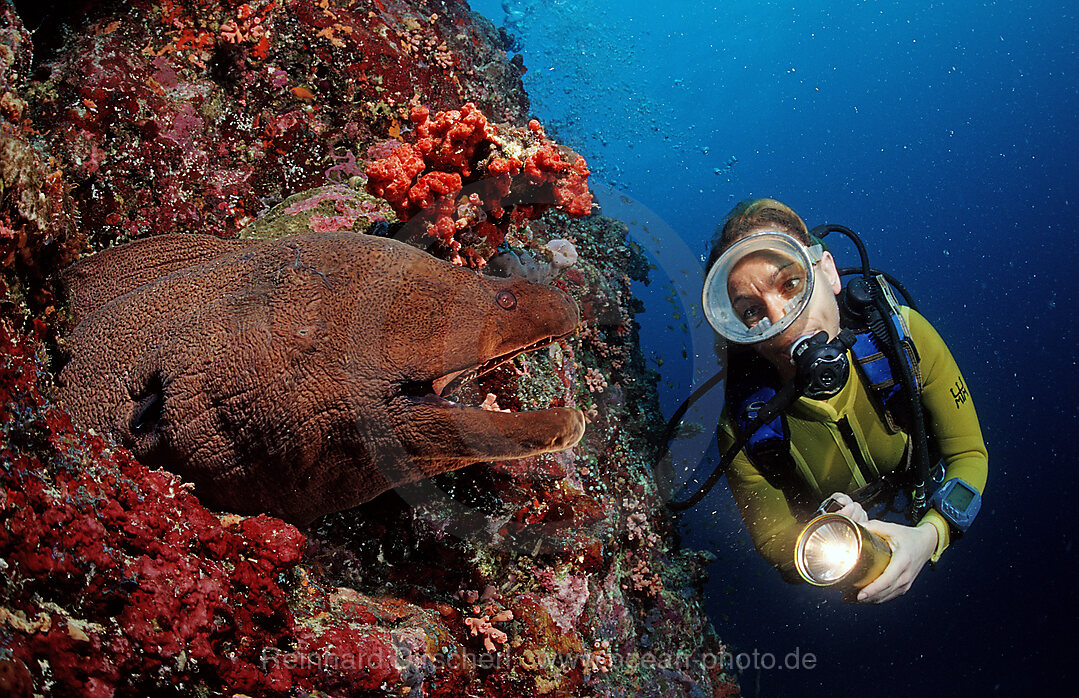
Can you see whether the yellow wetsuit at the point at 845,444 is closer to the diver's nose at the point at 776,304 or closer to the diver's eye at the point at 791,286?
the diver's nose at the point at 776,304

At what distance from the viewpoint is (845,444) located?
3941 millimetres

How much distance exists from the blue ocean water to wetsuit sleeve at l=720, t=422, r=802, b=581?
64 centimetres

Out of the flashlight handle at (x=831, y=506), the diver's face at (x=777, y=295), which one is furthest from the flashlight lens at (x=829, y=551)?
the diver's face at (x=777, y=295)

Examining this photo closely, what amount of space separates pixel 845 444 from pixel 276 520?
13.1ft

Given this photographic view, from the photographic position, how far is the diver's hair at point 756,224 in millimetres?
3672

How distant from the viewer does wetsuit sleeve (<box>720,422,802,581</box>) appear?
3.72 meters

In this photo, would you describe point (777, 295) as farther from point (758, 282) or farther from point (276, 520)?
point (276, 520)

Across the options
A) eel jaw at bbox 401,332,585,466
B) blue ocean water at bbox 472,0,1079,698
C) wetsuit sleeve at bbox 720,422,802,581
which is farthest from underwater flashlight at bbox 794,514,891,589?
eel jaw at bbox 401,332,585,466

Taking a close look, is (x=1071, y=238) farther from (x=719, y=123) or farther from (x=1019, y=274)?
(x=719, y=123)

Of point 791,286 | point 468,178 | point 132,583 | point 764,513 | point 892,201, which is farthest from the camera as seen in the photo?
point 892,201

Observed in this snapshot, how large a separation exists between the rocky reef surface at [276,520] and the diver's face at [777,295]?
1.24 meters

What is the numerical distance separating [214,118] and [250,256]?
1580 millimetres

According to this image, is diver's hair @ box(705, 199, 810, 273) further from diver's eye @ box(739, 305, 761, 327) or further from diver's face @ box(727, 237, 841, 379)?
diver's eye @ box(739, 305, 761, 327)

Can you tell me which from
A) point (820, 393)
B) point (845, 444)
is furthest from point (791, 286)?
point (845, 444)
